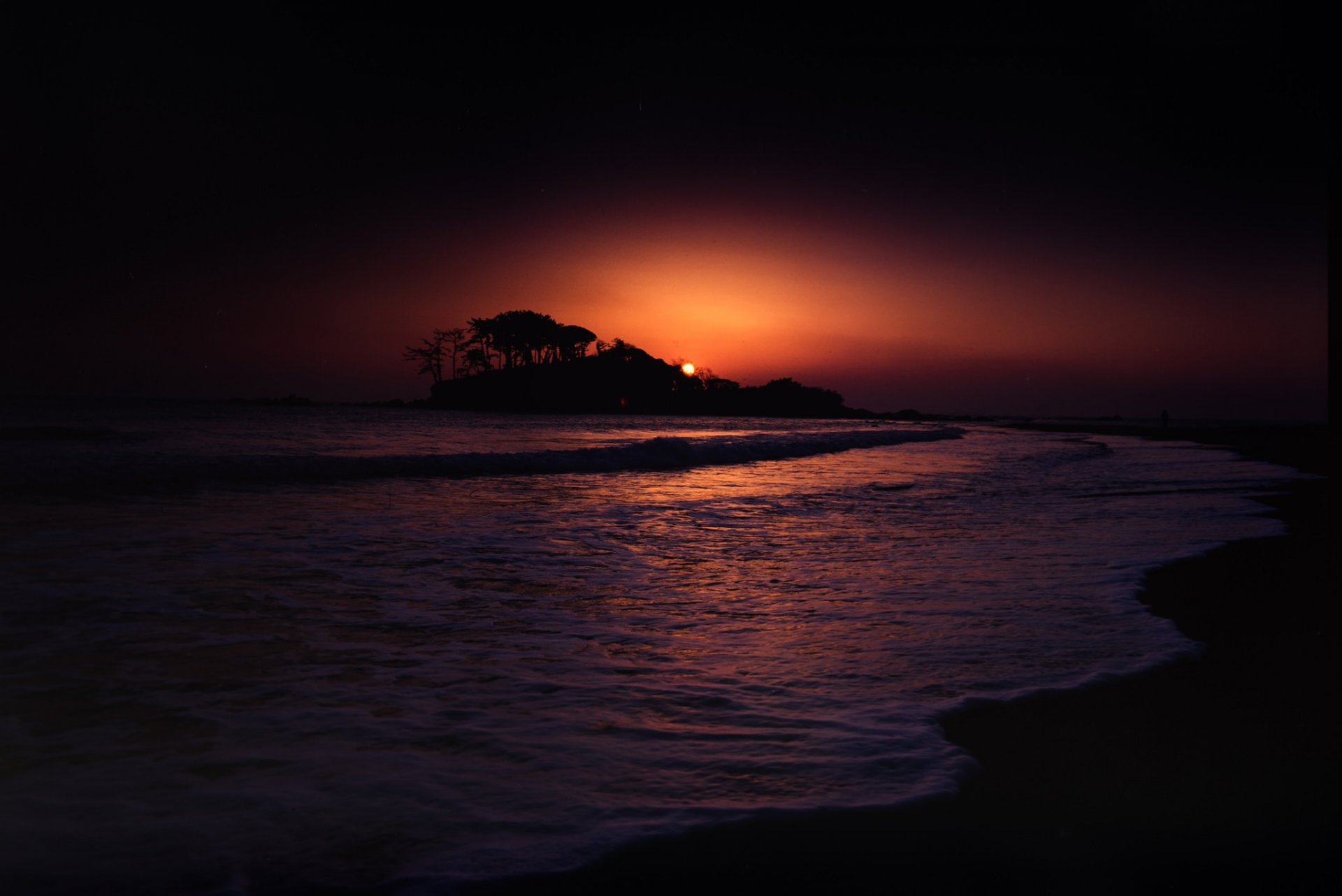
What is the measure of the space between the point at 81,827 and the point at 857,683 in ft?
9.05

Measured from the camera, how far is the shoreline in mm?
1931

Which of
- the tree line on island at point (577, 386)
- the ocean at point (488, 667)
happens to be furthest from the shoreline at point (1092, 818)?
the tree line on island at point (577, 386)

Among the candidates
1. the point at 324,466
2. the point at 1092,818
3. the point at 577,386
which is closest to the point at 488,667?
the point at 1092,818

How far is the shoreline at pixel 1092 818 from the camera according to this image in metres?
1.93

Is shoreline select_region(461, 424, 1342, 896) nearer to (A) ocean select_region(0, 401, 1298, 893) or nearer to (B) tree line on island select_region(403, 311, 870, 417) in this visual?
(A) ocean select_region(0, 401, 1298, 893)

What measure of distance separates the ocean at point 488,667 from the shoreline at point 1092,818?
0.41 ft

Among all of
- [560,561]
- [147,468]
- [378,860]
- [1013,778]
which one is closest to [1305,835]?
[1013,778]

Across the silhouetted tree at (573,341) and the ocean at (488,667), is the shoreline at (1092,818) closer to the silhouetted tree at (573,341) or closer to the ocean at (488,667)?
the ocean at (488,667)

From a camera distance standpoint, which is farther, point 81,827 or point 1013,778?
point 1013,778

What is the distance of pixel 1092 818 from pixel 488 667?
250 cm

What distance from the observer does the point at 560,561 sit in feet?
20.5

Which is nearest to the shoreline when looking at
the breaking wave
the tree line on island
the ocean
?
the ocean

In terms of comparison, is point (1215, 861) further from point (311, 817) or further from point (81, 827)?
point (81, 827)

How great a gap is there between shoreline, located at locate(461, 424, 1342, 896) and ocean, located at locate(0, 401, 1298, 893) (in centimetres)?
12
